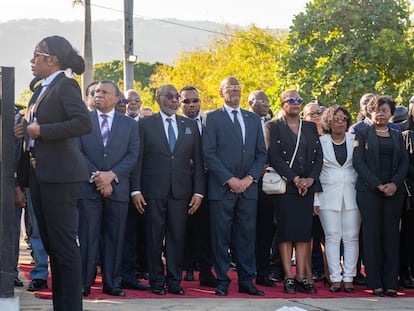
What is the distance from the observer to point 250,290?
30.2ft

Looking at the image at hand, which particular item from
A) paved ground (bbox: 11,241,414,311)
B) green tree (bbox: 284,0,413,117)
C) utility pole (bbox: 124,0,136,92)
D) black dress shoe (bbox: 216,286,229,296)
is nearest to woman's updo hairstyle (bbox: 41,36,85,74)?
paved ground (bbox: 11,241,414,311)

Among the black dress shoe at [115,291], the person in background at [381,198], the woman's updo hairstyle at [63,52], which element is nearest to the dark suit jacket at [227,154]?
the person in background at [381,198]

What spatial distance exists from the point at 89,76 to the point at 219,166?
22.0 m

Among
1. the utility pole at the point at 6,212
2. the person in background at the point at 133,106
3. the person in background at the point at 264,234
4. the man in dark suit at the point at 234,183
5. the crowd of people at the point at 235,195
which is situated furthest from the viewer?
the person in background at the point at 133,106

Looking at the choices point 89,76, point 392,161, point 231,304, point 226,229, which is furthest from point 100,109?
point 89,76

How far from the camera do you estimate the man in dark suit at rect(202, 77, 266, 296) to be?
926cm

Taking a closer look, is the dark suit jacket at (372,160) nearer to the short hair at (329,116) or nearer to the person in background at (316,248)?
the short hair at (329,116)

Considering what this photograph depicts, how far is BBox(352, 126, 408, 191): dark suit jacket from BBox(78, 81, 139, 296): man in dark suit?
2375 millimetres

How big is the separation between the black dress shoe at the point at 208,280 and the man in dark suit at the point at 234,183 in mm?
542

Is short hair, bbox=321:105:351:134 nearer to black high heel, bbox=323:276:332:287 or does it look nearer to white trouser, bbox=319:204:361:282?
white trouser, bbox=319:204:361:282

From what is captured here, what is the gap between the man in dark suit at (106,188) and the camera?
8.81 m

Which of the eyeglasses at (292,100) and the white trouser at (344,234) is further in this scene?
the white trouser at (344,234)

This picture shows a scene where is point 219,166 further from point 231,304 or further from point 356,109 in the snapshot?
point 356,109

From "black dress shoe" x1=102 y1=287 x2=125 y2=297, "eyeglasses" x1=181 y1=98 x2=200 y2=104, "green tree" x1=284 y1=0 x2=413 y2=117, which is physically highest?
"green tree" x1=284 y1=0 x2=413 y2=117
